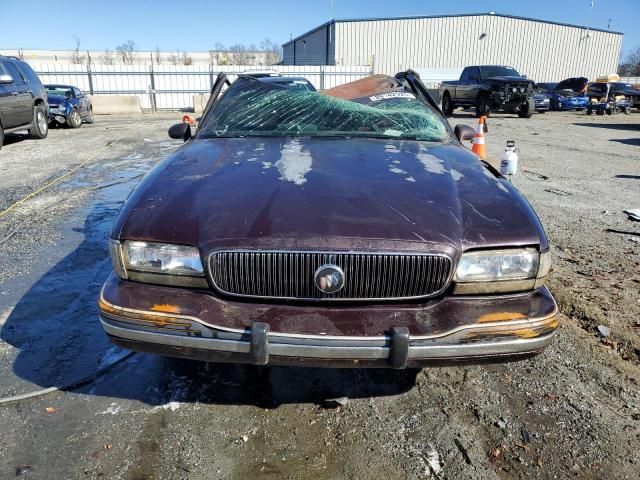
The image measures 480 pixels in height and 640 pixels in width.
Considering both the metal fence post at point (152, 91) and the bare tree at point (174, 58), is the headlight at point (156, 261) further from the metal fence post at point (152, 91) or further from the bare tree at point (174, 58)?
the bare tree at point (174, 58)

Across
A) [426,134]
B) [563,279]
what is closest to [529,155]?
[563,279]

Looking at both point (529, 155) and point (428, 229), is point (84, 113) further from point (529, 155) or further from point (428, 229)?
point (428, 229)

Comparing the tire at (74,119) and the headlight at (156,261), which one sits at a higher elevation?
the headlight at (156,261)

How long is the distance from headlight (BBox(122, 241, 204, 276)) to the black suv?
916cm

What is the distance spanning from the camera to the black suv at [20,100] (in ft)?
32.6

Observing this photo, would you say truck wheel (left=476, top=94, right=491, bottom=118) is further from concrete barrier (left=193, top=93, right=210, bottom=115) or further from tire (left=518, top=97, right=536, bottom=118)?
concrete barrier (left=193, top=93, right=210, bottom=115)

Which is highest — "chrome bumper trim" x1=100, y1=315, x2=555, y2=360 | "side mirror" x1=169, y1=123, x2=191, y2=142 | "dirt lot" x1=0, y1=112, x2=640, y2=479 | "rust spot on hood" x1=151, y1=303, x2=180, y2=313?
"side mirror" x1=169, y1=123, x2=191, y2=142

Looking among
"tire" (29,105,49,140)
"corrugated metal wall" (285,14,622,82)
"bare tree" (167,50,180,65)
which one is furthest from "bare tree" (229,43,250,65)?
"tire" (29,105,49,140)

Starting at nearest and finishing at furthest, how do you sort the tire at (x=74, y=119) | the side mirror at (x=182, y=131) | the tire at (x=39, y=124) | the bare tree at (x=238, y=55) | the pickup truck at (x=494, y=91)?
the side mirror at (x=182, y=131)
the tire at (x=39, y=124)
the tire at (x=74, y=119)
the pickup truck at (x=494, y=91)
the bare tree at (x=238, y=55)

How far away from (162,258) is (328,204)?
2.38 ft

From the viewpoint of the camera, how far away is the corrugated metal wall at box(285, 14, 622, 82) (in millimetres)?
38469

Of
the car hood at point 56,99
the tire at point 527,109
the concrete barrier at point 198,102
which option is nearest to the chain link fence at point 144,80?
the concrete barrier at point 198,102

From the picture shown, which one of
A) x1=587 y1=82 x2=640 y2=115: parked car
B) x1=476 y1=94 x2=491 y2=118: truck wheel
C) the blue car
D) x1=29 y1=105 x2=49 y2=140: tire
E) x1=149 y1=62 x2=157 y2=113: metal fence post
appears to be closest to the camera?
x1=29 y1=105 x2=49 y2=140: tire

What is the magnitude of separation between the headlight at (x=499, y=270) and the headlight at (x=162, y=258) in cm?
106
